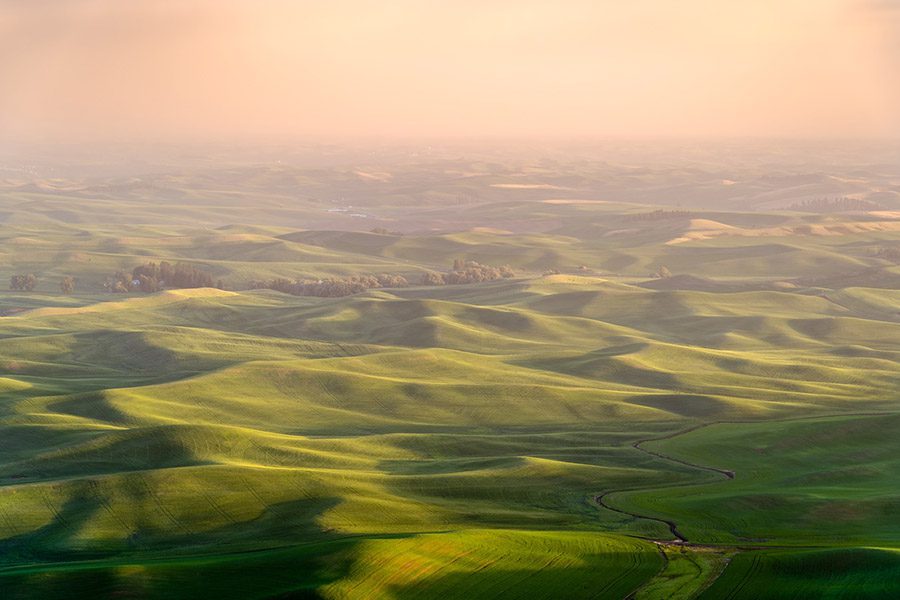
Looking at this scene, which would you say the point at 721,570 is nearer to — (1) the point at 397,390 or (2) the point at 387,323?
(1) the point at 397,390

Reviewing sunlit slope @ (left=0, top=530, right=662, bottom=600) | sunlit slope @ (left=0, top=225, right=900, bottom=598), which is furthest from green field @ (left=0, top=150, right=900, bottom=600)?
sunlit slope @ (left=0, top=225, right=900, bottom=598)

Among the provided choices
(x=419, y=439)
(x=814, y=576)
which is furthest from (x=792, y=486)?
(x=419, y=439)

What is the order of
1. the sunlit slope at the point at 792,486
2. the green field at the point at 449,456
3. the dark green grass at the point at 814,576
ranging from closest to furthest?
the dark green grass at the point at 814,576 → the green field at the point at 449,456 → the sunlit slope at the point at 792,486

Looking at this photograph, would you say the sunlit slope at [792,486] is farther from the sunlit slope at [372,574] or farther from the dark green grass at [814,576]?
the sunlit slope at [372,574]

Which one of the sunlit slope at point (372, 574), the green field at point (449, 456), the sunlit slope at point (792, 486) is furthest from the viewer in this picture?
the sunlit slope at point (792, 486)

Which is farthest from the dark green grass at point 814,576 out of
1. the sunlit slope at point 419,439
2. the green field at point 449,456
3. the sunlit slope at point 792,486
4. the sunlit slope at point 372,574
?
the sunlit slope at point 792,486

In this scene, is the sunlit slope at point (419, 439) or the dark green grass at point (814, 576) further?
the sunlit slope at point (419, 439)

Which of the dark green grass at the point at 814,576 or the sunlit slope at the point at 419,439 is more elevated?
the dark green grass at the point at 814,576

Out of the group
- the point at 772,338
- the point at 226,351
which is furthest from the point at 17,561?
the point at 772,338

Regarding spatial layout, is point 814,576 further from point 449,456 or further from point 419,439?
point 419,439

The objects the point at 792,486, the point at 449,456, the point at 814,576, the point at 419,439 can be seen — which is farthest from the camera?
the point at 419,439
